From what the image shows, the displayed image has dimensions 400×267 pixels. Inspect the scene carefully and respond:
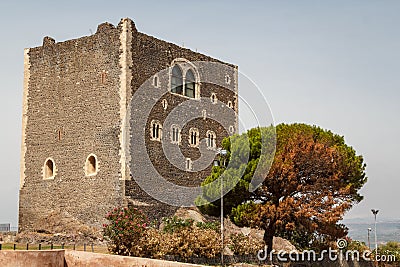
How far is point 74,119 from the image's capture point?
109 ft

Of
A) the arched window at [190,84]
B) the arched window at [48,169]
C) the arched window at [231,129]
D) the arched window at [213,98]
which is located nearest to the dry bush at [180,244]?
the arched window at [48,169]

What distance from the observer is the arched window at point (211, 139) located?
125 ft

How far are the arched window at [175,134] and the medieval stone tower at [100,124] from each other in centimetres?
8

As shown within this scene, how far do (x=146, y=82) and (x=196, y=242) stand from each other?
1136 cm

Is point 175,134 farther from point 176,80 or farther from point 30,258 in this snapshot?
point 30,258

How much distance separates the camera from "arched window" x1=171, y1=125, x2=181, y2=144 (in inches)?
1375

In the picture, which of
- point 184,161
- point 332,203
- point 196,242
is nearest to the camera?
point 196,242

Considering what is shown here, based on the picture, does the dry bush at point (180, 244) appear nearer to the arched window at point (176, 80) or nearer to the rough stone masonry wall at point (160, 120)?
the rough stone masonry wall at point (160, 120)

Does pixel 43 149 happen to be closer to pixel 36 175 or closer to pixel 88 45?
pixel 36 175

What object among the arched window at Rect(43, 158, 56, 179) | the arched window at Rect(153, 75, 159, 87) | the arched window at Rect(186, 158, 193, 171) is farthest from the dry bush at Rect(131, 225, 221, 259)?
the arched window at Rect(43, 158, 56, 179)

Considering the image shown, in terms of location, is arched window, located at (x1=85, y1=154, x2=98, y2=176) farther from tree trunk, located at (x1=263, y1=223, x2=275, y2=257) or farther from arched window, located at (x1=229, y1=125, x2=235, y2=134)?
arched window, located at (x1=229, y1=125, x2=235, y2=134)

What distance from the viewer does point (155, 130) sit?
3356 centimetres

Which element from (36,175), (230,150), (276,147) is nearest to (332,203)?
(276,147)

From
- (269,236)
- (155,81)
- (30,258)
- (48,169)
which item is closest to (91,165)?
(48,169)
